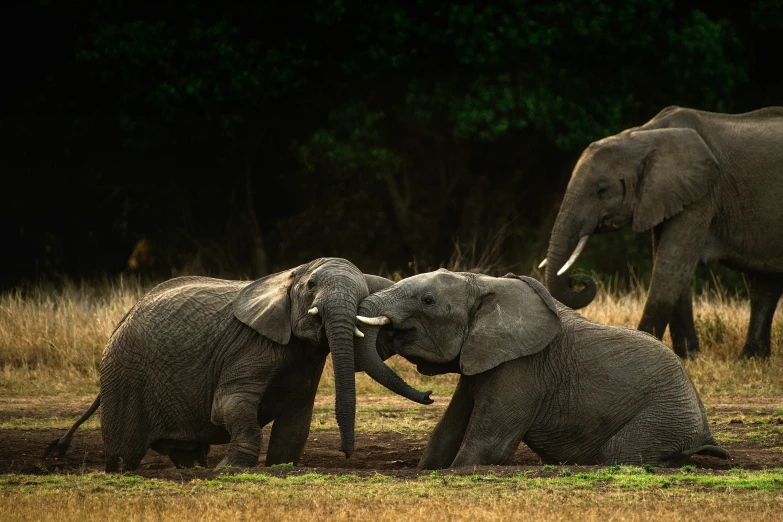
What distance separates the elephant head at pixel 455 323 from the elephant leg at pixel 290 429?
0.82 metres

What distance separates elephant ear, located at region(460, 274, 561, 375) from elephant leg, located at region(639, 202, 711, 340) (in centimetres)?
531

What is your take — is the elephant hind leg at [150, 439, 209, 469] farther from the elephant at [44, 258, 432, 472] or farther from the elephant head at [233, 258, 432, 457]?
the elephant head at [233, 258, 432, 457]

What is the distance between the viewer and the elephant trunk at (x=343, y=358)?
845 centimetres

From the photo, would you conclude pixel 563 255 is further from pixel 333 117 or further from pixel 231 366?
pixel 333 117

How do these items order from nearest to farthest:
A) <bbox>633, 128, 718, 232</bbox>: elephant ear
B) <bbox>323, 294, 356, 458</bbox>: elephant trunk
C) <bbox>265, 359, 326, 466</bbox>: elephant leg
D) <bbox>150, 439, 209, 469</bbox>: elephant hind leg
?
<bbox>323, 294, 356, 458</bbox>: elephant trunk < <bbox>265, 359, 326, 466</bbox>: elephant leg < <bbox>150, 439, 209, 469</bbox>: elephant hind leg < <bbox>633, 128, 718, 232</bbox>: elephant ear

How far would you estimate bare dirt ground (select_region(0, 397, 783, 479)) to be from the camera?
913cm

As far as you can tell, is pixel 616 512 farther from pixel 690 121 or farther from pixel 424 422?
pixel 690 121

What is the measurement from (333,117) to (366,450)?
13979mm

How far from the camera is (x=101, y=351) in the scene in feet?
48.4

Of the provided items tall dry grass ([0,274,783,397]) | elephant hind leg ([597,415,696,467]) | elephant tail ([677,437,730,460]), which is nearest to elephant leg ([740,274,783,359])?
tall dry grass ([0,274,783,397])

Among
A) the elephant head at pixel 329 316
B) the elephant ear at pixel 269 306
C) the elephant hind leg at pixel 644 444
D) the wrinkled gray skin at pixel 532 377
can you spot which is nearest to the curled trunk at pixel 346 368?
the elephant head at pixel 329 316

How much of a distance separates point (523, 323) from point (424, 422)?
10.4 ft

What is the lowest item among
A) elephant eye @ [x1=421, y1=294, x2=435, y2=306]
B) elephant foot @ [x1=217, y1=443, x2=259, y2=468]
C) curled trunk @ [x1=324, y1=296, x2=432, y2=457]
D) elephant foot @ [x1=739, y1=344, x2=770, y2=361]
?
elephant foot @ [x1=739, y1=344, x2=770, y2=361]

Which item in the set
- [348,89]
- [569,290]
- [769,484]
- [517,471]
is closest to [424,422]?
[569,290]
